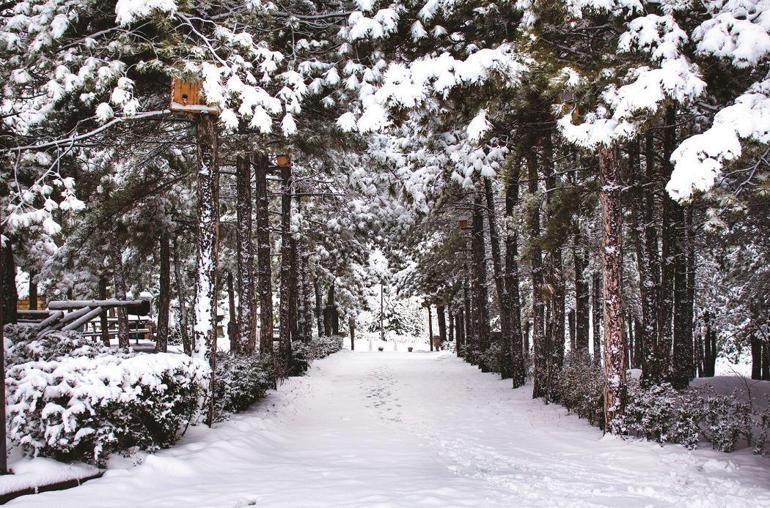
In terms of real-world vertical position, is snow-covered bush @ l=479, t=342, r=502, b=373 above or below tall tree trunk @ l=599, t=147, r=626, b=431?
below

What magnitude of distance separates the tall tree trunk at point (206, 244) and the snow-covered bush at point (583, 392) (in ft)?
22.8

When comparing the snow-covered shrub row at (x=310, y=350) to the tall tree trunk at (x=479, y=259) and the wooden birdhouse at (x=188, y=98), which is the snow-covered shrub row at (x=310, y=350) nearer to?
the tall tree trunk at (x=479, y=259)

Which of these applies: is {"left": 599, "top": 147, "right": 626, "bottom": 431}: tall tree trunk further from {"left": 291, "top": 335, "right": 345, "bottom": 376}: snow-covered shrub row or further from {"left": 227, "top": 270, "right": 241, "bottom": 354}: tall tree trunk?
{"left": 227, "top": 270, "right": 241, "bottom": 354}: tall tree trunk

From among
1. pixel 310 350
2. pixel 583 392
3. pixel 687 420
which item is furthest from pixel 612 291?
pixel 310 350

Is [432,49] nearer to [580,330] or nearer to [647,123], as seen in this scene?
[647,123]

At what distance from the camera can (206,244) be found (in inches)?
350

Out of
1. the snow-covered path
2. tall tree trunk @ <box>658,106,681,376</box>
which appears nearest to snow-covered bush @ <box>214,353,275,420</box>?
the snow-covered path

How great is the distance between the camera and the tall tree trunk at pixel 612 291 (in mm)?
9289

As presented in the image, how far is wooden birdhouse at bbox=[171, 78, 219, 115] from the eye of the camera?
8453mm

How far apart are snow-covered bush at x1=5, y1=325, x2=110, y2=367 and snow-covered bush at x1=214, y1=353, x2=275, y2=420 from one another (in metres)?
2.41

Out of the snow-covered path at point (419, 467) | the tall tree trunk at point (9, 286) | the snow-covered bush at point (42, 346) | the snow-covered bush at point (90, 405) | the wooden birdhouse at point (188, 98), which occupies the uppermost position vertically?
the wooden birdhouse at point (188, 98)

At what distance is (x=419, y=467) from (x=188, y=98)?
20.8 ft

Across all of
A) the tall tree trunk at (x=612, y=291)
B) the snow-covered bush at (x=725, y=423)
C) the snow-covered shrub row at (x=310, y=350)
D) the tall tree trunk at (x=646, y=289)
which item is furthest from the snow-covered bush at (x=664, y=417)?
the snow-covered shrub row at (x=310, y=350)

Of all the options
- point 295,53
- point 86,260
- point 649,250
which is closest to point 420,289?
point 86,260
